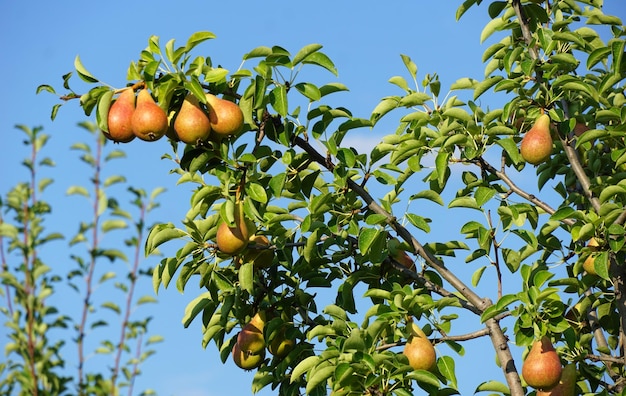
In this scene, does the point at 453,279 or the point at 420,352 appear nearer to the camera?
the point at 420,352

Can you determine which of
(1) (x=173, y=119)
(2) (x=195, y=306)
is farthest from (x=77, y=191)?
(1) (x=173, y=119)

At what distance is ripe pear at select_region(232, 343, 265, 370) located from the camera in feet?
14.1

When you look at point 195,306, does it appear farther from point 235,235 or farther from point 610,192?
point 610,192

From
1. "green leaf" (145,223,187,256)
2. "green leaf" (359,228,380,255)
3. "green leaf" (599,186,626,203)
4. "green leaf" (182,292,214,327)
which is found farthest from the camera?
"green leaf" (182,292,214,327)

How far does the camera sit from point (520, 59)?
4.78 meters

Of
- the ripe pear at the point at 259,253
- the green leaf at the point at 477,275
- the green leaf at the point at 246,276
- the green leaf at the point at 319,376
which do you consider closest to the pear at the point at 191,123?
the green leaf at the point at 246,276

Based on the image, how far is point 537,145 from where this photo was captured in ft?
13.8

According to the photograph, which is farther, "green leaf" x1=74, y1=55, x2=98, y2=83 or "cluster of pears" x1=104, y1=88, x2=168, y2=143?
"green leaf" x1=74, y1=55, x2=98, y2=83

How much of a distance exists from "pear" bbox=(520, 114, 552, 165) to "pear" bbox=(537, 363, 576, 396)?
0.99m

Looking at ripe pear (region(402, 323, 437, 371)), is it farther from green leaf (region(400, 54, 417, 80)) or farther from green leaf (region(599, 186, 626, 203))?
green leaf (region(400, 54, 417, 80))

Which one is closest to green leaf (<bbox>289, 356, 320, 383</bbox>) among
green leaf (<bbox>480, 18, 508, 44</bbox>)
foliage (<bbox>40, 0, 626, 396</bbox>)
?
foliage (<bbox>40, 0, 626, 396</bbox>)

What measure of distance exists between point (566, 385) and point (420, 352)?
2.48 feet

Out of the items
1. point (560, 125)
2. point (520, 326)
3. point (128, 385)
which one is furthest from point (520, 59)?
point (128, 385)

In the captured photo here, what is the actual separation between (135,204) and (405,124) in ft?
5.19
